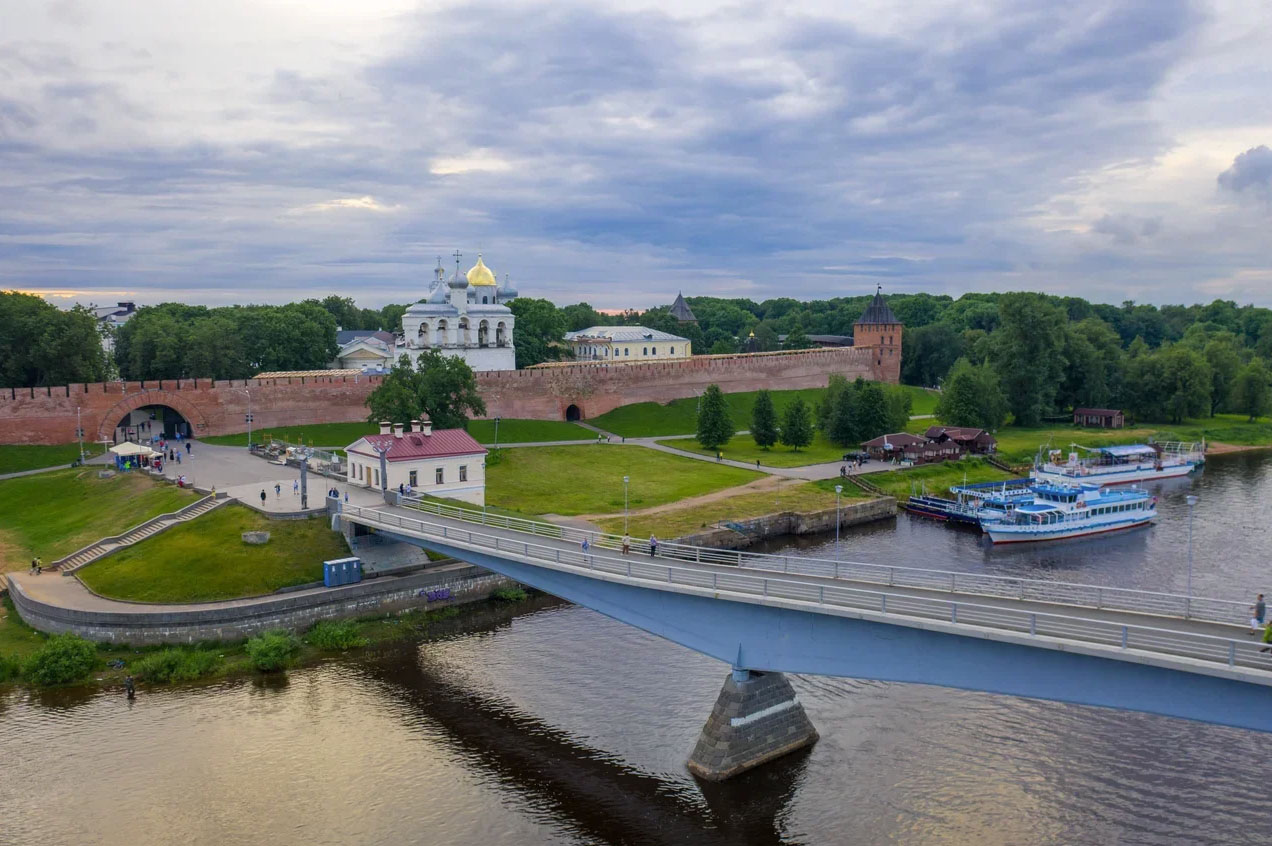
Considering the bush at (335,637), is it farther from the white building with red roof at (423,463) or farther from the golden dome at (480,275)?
the golden dome at (480,275)

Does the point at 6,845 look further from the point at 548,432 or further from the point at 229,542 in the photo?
the point at 548,432

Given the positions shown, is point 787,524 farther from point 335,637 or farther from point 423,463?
point 335,637

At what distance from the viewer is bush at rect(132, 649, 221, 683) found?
97.2 feet

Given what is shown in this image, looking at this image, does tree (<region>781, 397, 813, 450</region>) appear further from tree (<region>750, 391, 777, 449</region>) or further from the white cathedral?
the white cathedral

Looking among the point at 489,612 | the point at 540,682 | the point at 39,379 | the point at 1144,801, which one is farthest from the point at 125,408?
the point at 1144,801

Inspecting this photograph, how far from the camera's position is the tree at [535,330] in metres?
87.5

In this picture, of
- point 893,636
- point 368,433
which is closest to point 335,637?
point 893,636

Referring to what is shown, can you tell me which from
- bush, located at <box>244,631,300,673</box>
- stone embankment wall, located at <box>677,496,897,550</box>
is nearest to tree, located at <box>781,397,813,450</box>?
stone embankment wall, located at <box>677,496,897,550</box>

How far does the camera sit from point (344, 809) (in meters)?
22.2

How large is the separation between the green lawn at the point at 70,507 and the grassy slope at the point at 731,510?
787 inches

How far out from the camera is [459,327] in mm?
78688

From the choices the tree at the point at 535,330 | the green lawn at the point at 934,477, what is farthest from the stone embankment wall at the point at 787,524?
the tree at the point at 535,330

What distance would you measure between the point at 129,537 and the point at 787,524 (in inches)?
1196

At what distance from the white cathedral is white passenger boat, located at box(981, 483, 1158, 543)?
42.9 metres
